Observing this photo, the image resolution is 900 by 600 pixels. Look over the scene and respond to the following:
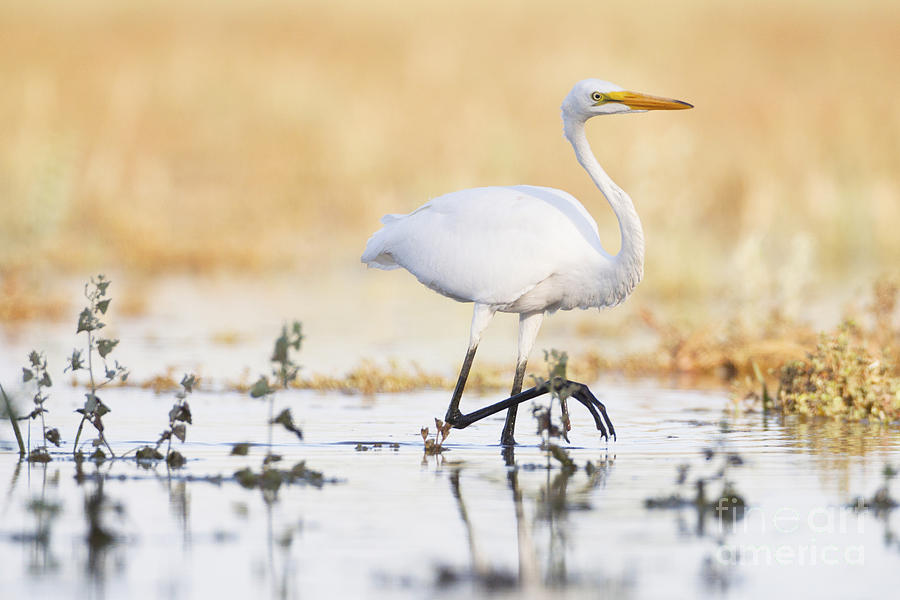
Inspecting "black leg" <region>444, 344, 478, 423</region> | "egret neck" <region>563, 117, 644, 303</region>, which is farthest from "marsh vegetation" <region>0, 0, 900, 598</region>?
"egret neck" <region>563, 117, 644, 303</region>

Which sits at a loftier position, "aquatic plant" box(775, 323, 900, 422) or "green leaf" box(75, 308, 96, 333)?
"green leaf" box(75, 308, 96, 333)

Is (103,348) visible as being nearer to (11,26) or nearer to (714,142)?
(714,142)

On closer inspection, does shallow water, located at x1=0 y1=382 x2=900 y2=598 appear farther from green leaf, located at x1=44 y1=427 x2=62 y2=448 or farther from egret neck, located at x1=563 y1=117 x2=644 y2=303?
egret neck, located at x1=563 y1=117 x2=644 y2=303

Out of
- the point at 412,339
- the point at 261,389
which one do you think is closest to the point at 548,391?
the point at 261,389

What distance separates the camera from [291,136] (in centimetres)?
2786

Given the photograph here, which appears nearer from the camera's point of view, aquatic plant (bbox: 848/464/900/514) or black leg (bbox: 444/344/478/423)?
aquatic plant (bbox: 848/464/900/514)

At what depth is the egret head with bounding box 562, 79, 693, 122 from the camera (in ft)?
28.0

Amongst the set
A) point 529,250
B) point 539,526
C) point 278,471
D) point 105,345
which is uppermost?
point 529,250

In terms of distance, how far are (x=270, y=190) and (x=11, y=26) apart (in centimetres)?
2318

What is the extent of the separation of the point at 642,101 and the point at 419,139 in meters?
18.6

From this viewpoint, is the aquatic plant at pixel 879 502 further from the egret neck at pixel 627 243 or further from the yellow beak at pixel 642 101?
the yellow beak at pixel 642 101

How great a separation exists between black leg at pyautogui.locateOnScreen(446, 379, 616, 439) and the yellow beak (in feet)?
4.96

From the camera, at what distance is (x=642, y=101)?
→ 8.56m

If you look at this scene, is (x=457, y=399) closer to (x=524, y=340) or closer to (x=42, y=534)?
(x=524, y=340)
